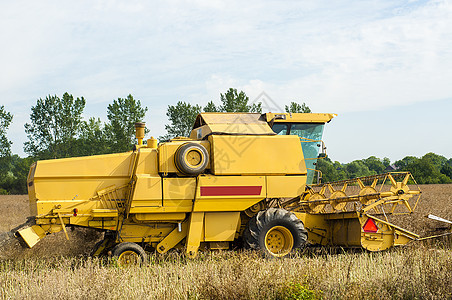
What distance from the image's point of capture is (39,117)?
137ft

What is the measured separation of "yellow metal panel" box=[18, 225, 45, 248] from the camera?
→ 24.2ft

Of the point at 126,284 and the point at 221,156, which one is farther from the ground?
the point at 221,156

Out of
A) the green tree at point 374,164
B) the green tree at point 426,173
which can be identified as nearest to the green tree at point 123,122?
the green tree at point 426,173

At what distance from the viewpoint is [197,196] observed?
7949 millimetres

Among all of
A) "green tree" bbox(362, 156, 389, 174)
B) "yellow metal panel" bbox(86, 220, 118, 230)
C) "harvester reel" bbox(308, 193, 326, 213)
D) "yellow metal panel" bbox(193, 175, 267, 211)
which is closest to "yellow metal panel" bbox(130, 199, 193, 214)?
"yellow metal panel" bbox(193, 175, 267, 211)

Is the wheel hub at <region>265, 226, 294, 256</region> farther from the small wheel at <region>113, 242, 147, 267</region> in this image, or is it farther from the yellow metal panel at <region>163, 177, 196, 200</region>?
the small wheel at <region>113, 242, 147, 267</region>

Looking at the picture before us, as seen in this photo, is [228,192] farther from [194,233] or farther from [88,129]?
[88,129]

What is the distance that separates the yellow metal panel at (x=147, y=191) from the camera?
778 centimetres

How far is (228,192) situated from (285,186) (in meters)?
1.08

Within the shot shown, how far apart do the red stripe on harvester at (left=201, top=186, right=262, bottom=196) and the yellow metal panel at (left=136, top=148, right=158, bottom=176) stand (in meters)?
0.93

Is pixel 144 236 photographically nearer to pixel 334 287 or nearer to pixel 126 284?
pixel 126 284

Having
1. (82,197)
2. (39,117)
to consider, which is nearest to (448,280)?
(82,197)

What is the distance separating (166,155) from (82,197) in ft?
5.30

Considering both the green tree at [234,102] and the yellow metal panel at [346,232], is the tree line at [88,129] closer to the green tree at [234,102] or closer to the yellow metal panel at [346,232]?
the green tree at [234,102]
